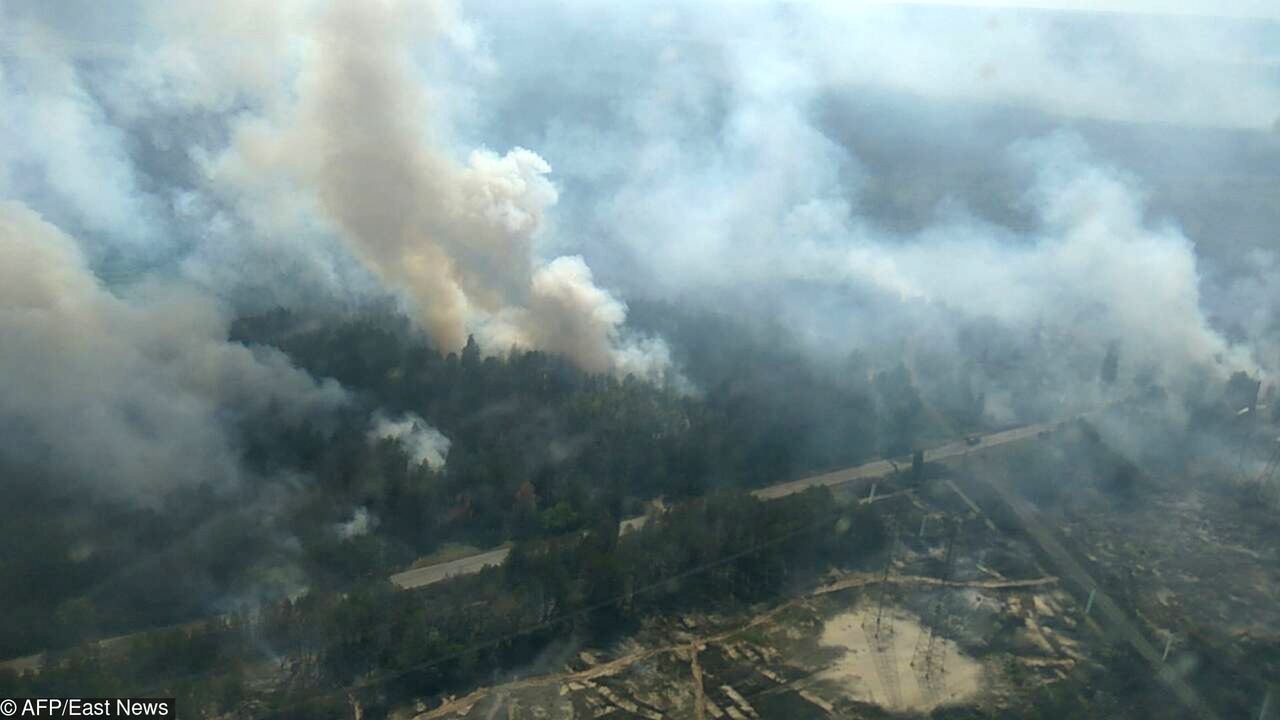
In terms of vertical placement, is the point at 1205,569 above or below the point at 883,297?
below

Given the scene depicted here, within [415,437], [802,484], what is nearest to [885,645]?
[802,484]

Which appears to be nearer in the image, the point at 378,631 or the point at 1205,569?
the point at 378,631

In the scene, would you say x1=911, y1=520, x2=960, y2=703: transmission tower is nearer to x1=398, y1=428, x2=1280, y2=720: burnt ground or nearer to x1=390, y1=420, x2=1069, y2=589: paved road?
x1=398, y1=428, x2=1280, y2=720: burnt ground

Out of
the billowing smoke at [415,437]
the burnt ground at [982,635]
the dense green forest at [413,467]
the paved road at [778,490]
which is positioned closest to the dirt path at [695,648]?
the burnt ground at [982,635]

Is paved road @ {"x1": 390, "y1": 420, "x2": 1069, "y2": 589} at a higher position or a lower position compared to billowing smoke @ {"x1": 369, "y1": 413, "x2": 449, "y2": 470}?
lower

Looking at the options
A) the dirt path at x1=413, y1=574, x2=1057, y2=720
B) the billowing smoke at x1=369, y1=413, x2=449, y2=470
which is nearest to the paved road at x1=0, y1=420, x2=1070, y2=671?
the dirt path at x1=413, y1=574, x2=1057, y2=720

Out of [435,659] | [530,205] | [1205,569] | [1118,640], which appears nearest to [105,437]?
[435,659]

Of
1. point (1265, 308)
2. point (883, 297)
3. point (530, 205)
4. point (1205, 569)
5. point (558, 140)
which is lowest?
point (1205, 569)

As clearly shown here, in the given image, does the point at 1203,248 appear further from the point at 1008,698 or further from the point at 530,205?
the point at 1008,698
